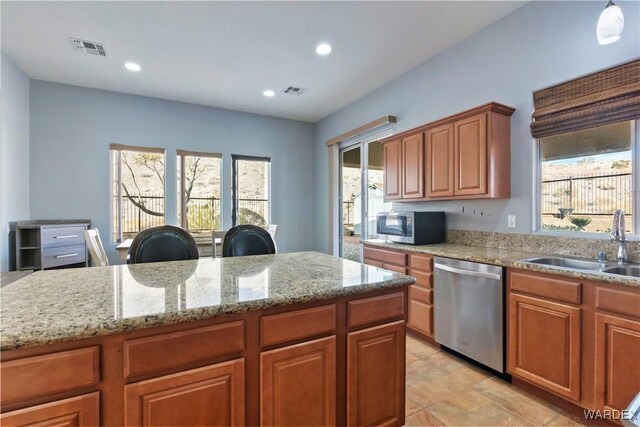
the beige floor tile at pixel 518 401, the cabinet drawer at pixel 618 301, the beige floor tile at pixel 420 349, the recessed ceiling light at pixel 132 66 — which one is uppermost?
the recessed ceiling light at pixel 132 66

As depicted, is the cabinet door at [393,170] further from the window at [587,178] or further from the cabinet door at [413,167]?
the window at [587,178]

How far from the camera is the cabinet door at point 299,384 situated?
1222mm

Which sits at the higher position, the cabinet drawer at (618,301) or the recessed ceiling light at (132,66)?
the recessed ceiling light at (132,66)

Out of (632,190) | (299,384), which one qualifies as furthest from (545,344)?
(299,384)

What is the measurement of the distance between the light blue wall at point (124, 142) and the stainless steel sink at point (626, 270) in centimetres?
458

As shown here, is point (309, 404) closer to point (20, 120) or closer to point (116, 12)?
point (116, 12)

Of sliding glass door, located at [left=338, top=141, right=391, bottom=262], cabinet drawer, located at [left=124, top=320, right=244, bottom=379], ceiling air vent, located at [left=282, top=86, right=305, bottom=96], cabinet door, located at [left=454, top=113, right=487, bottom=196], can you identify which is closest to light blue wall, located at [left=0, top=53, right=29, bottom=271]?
ceiling air vent, located at [left=282, top=86, right=305, bottom=96]

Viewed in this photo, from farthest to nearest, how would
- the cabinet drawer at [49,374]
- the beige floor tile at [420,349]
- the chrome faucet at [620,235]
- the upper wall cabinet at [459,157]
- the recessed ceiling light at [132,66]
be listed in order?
the recessed ceiling light at [132,66] → the beige floor tile at [420,349] → the upper wall cabinet at [459,157] → the chrome faucet at [620,235] → the cabinet drawer at [49,374]

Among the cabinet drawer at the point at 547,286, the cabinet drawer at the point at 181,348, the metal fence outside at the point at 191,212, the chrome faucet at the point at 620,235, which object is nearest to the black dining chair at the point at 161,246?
the cabinet drawer at the point at 181,348

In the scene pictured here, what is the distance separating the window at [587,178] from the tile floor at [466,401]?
1.34m

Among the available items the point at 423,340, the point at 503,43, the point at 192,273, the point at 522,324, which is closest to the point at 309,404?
the point at 192,273

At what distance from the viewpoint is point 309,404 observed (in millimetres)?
1312

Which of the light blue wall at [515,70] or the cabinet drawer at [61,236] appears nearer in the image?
the light blue wall at [515,70]

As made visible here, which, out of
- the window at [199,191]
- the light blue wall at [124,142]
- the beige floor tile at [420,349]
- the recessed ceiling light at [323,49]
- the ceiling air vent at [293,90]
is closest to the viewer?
the beige floor tile at [420,349]
